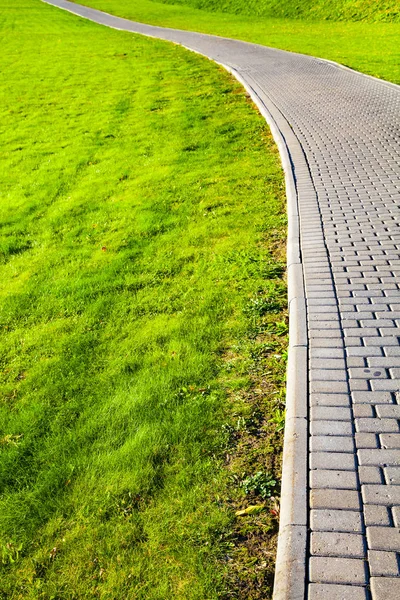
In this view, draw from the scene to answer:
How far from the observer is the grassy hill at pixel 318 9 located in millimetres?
31547

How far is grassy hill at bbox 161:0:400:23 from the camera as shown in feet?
104

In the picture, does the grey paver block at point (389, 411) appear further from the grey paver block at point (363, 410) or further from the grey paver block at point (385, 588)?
the grey paver block at point (385, 588)

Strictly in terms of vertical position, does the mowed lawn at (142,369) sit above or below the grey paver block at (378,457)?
below

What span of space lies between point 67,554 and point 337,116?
467 inches

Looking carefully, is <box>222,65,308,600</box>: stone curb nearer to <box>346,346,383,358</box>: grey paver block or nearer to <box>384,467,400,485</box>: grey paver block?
<box>346,346,383,358</box>: grey paver block

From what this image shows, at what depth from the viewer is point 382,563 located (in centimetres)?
318

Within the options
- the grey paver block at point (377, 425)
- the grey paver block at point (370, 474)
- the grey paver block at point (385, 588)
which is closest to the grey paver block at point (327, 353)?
the grey paver block at point (377, 425)

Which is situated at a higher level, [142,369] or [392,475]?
[392,475]

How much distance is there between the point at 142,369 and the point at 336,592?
106 inches

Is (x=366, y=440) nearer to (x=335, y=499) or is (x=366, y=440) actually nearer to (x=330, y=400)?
(x=330, y=400)

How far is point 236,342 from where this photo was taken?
18.1 ft

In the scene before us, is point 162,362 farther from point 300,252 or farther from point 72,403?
point 300,252

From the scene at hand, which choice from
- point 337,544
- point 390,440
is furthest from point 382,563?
point 390,440

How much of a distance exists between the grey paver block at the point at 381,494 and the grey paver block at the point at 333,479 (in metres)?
0.08
